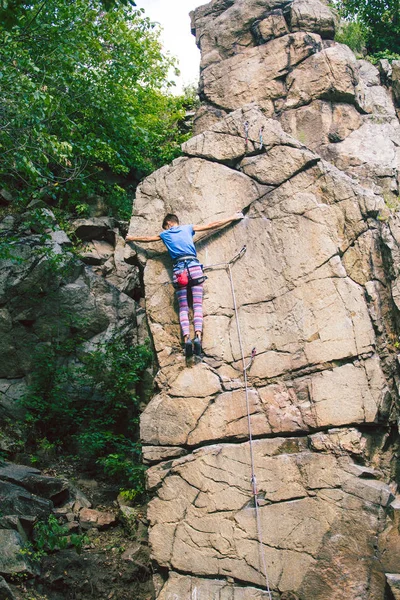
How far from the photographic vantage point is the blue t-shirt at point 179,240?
9016mm

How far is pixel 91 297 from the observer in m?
14.3

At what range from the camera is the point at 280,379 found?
848 cm

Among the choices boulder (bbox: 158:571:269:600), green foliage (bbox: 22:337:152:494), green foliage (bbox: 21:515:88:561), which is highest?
green foliage (bbox: 22:337:152:494)

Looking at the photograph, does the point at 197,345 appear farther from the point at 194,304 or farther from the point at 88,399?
the point at 88,399

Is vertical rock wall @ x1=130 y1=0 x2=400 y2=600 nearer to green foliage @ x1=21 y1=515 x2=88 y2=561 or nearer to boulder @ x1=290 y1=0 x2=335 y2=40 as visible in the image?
green foliage @ x1=21 y1=515 x2=88 y2=561

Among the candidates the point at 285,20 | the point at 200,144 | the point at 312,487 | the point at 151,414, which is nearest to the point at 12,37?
the point at 200,144

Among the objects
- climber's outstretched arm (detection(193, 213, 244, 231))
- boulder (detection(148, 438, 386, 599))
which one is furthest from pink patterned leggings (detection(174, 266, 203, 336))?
boulder (detection(148, 438, 386, 599))

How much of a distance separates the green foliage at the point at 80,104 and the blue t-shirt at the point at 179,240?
2.20 meters

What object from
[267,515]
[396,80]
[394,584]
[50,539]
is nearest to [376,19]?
[396,80]

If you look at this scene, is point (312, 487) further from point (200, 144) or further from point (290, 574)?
point (200, 144)

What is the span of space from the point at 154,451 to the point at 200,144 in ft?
15.4

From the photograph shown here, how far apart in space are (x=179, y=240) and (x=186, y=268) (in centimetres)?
42

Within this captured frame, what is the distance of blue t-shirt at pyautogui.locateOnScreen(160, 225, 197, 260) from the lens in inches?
355

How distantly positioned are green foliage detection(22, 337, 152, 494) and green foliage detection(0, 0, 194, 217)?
11.5 ft
